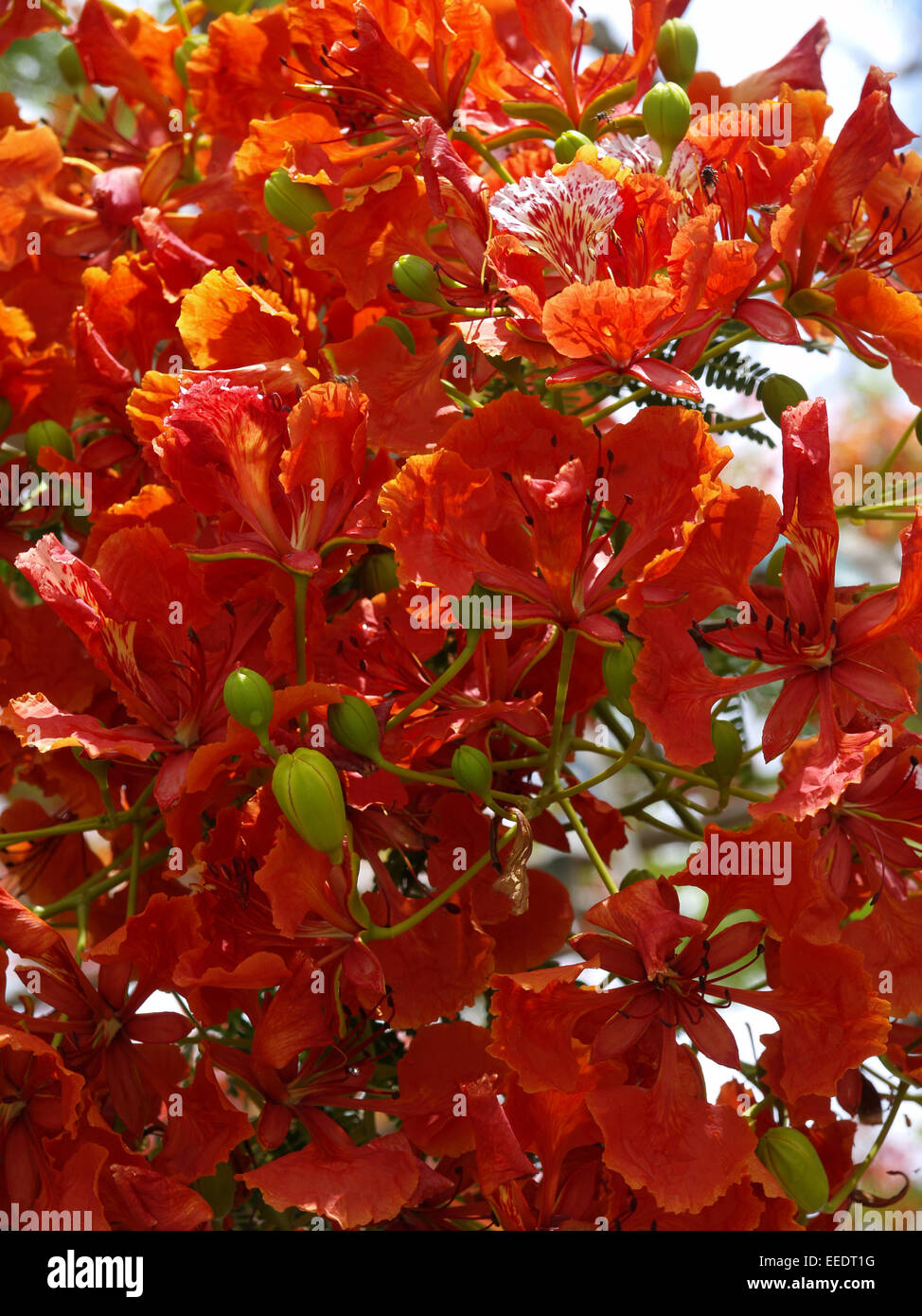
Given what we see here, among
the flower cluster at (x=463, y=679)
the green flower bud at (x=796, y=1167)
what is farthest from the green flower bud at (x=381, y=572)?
the green flower bud at (x=796, y=1167)

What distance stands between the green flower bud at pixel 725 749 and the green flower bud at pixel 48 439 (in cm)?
70

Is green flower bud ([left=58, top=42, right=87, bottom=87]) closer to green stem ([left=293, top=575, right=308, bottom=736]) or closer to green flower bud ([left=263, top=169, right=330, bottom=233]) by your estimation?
green flower bud ([left=263, top=169, right=330, bottom=233])

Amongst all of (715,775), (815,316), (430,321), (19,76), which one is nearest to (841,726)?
(715,775)

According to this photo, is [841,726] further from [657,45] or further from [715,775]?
[657,45]

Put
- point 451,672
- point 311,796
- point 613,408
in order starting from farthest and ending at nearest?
point 613,408 → point 451,672 → point 311,796

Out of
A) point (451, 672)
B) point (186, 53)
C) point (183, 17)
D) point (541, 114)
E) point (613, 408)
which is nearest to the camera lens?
point (451, 672)

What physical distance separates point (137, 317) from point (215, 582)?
0.32m

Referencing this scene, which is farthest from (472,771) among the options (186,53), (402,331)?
(186,53)

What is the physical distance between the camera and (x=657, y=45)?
1.30 m

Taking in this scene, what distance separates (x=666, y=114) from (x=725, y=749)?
555mm

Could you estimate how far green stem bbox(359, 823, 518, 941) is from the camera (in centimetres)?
104

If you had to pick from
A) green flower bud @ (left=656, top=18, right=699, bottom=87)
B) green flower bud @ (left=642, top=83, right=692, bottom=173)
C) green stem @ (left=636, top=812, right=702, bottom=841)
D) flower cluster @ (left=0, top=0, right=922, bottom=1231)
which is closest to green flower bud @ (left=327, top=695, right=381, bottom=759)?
flower cluster @ (left=0, top=0, right=922, bottom=1231)

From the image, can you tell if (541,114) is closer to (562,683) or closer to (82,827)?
(562,683)

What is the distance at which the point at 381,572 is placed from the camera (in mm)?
1213
